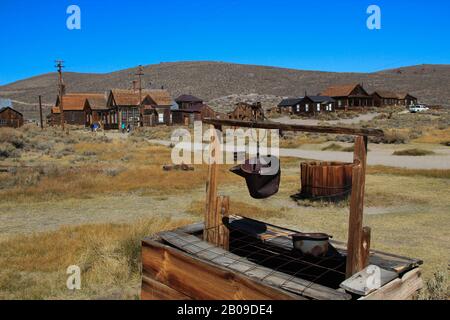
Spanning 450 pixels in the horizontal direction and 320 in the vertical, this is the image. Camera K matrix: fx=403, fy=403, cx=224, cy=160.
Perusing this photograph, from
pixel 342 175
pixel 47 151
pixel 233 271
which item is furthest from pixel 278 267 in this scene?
pixel 47 151

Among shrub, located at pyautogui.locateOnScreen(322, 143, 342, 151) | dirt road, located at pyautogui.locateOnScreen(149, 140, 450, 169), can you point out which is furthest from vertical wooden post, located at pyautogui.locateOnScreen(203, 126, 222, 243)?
shrub, located at pyautogui.locateOnScreen(322, 143, 342, 151)

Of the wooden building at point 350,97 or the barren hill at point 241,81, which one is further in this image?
the barren hill at point 241,81

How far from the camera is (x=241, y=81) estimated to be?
103000 mm

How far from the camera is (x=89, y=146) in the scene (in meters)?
26.7

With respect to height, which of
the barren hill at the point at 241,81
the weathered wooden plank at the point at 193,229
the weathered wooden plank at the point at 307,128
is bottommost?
the weathered wooden plank at the point at 193,229

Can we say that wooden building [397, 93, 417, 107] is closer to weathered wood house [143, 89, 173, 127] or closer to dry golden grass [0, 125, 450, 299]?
weathered wood house [143, 89, 173, 127]

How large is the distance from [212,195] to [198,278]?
4.23ft

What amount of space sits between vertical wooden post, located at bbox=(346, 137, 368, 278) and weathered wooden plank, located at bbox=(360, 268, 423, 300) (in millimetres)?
311

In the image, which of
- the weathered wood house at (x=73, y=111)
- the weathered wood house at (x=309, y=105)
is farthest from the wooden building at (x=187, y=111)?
the weathered wood house at (x=309, y=105)

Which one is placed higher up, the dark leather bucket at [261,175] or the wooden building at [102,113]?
the wooden building at [102,113]

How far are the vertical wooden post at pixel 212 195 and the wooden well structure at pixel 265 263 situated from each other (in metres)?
0.01

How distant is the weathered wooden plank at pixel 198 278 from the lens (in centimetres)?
349

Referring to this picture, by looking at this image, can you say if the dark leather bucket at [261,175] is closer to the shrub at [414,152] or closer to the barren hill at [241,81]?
the shrub at [414,152]

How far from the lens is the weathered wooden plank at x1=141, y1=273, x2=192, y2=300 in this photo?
430 cm
